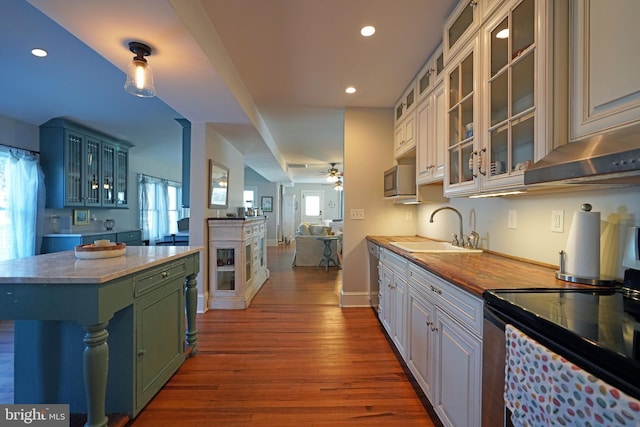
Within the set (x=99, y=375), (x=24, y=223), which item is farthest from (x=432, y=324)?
(x=24, y=223)

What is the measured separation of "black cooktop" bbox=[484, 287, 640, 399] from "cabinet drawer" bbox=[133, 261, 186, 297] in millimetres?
1709

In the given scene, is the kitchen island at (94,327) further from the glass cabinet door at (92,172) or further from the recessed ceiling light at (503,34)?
the glass cabinet door at (92,172)

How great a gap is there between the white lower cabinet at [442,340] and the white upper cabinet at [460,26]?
1.46 m

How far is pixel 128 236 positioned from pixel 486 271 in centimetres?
539

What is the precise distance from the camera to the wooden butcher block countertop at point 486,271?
1229 mm

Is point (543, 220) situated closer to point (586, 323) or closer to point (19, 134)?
point (586, 323)

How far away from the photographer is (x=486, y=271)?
1.50m

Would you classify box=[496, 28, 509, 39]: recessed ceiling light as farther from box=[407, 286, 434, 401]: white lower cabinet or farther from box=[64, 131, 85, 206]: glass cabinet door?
box=[64, 131, 85, 206]: glass cabinet door

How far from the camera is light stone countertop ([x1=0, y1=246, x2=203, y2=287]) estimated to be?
1.31 meters

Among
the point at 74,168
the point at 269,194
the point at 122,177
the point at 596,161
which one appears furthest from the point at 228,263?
the point at 269,194

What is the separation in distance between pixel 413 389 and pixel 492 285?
117 cm

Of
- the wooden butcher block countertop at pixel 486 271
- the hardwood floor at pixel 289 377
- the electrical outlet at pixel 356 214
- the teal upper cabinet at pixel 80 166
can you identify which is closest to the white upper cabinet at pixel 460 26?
the wooden butcher block countertop at pixel 486 271

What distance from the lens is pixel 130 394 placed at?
1628 millimetres

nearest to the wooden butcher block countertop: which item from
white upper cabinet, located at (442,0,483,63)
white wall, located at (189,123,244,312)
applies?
white upper cabinet, located at (442,0,483,63)
